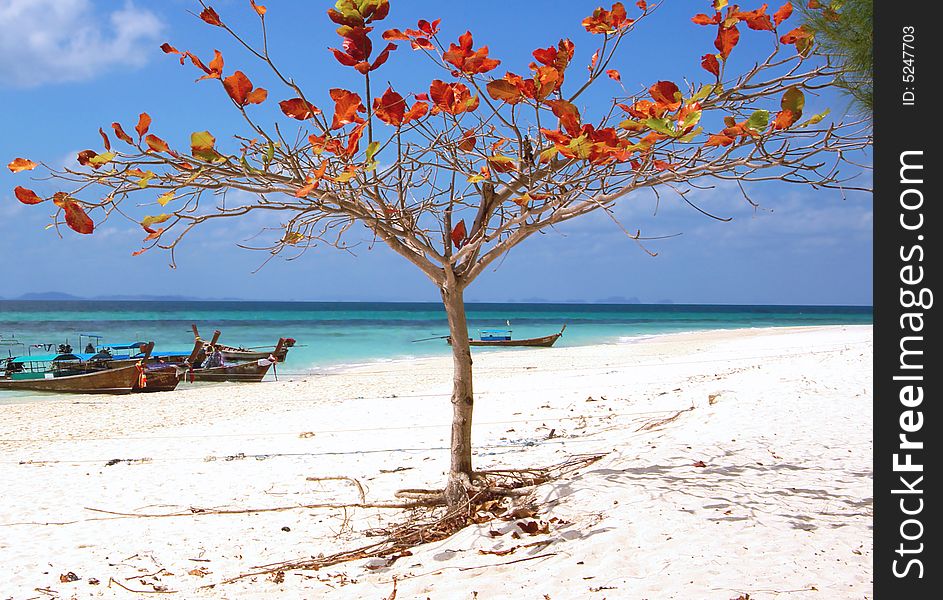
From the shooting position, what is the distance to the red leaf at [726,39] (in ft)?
10.1

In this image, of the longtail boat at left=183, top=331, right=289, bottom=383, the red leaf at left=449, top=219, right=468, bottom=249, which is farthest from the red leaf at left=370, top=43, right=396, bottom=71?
the longtail boat at left=183, top=331, right=289, bottom=383

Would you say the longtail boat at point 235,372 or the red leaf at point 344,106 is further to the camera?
the longtail boat at point 235,372

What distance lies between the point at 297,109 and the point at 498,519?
99.6 inches

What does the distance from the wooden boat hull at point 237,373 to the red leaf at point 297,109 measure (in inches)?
604

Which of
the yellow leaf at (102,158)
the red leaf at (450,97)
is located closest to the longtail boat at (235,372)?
the yellow leaf at (102,158)

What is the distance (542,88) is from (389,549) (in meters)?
2.59

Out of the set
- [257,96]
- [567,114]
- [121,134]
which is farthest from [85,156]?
[567,114]

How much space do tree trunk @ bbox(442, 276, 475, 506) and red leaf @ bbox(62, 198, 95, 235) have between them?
6.53 feet

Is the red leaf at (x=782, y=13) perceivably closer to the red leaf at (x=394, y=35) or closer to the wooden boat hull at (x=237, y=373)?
the red leaf at (x=394, y=35)

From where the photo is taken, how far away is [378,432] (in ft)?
25.9

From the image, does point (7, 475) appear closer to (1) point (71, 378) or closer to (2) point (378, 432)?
(2) point (378, 432)

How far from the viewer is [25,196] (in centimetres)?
298

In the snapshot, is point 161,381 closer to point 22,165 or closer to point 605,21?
point 22,165

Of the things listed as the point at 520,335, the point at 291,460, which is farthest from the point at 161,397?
the point at 520,335
